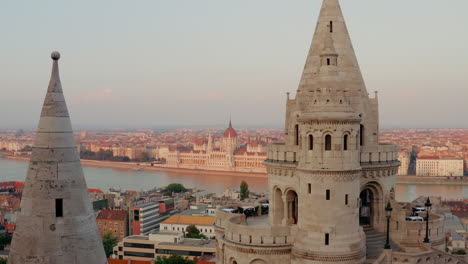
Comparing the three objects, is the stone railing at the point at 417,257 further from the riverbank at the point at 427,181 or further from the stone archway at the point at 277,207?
the riverbank at the point at 427,181

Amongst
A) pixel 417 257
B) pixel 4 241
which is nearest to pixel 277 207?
pixel 417 257

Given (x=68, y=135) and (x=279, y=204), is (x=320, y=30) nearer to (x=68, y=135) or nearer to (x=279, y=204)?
(x=279, y=204)

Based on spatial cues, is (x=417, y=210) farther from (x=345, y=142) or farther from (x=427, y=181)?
(x=427, y=181)

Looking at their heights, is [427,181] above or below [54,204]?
below

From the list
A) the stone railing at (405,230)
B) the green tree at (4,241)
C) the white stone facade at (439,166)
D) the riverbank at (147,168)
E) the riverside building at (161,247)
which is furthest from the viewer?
the riverbank at (147,168)

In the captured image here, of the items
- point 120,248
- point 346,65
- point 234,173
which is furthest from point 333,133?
point 234,173

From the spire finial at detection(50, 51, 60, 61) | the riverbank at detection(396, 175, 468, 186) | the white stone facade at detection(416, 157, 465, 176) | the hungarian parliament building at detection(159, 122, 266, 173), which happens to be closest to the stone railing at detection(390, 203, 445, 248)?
the spire finial at detection(50, 51, 60, 61)

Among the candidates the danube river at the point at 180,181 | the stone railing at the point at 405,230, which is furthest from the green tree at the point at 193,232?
the danube river at the point at 180,181
